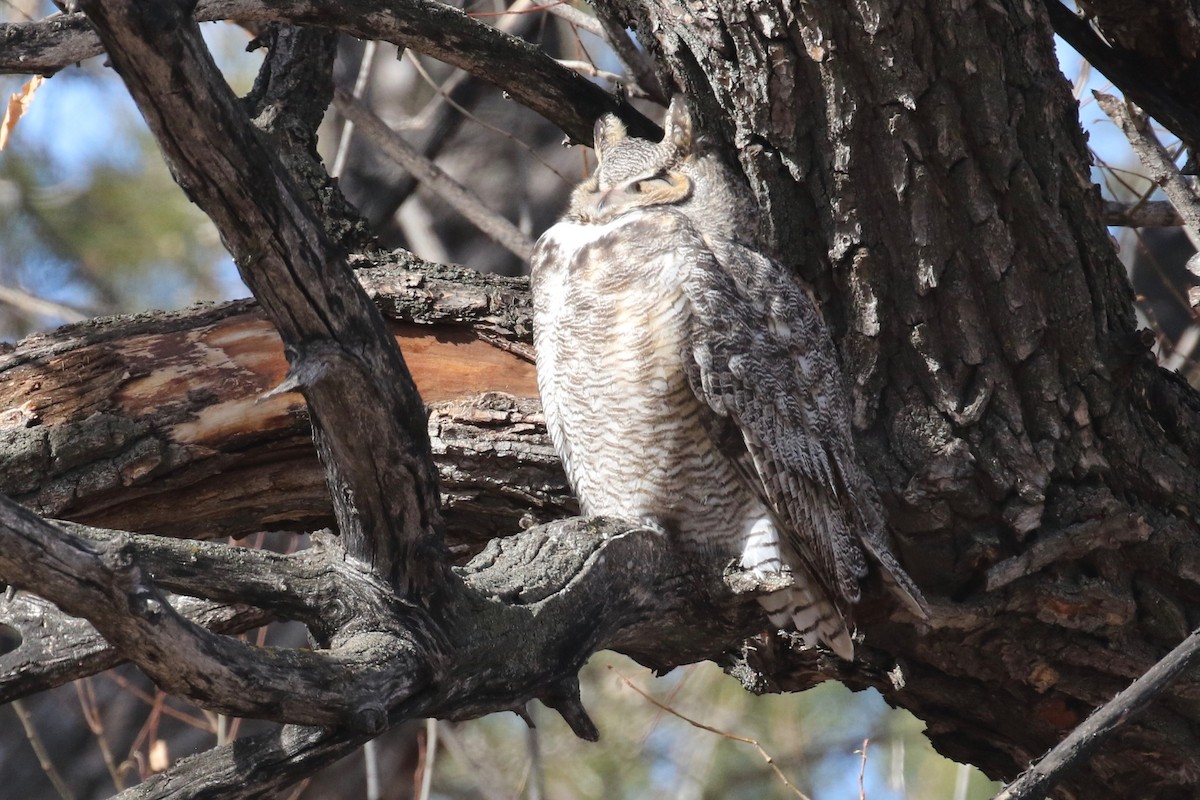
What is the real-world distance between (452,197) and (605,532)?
2305mm

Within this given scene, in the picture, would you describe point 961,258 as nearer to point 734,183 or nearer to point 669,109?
point 734,183

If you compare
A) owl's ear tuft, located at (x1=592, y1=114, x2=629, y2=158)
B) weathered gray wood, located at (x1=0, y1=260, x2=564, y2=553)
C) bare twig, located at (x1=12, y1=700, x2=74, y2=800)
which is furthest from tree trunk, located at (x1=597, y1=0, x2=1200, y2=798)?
bare twig, located at (x1=12, y1=700, x2=74, y2=800)

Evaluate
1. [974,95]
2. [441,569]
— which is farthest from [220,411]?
[974,95]

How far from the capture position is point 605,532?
7.61 feet

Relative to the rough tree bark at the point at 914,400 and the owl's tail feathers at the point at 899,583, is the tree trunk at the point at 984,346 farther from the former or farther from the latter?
the owl's tail feathers at the point at 899,583

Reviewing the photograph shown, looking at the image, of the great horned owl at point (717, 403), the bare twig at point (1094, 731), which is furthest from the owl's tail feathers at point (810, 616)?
the bare twig at point (1094, 731)

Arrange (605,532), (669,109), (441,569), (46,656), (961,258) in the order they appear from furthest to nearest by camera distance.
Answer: (669,109) → (961,258) → (605,532) → (46,656) → (441,569)

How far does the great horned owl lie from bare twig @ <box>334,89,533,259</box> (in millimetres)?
1532

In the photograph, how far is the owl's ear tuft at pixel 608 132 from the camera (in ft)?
9.78

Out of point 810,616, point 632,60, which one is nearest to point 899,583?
point 810,616

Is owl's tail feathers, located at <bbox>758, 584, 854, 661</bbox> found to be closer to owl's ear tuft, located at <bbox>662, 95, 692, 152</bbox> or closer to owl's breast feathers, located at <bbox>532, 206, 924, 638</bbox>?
owl's breast feathers, located at <bbox>532, 206, 924, 638</bbox>

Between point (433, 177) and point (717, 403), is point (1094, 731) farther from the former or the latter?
point (433, 177)

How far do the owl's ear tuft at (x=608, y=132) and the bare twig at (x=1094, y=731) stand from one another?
1.75m

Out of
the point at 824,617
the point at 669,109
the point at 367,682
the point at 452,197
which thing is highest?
the point at 452,197
